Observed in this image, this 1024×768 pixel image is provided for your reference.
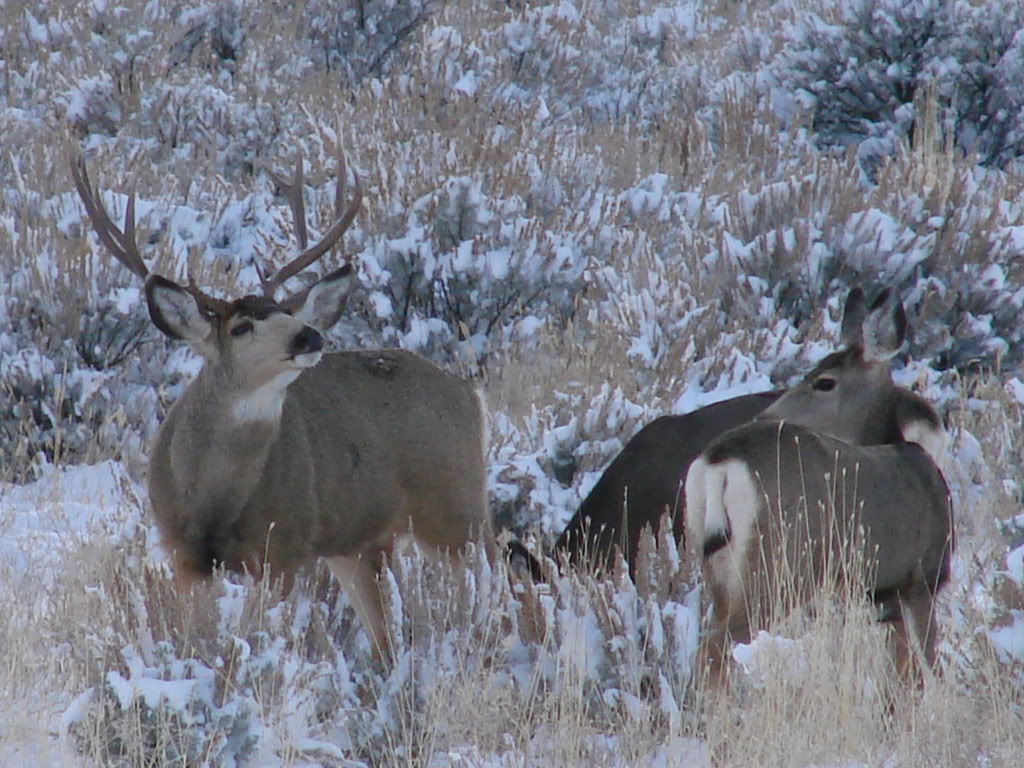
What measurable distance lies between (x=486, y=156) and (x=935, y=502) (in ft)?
17.3

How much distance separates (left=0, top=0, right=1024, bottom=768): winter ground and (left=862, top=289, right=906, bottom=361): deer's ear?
47cm

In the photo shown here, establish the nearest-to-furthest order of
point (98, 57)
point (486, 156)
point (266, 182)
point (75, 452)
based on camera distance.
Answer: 1. point (75, 452)
2. point (486, 156)
3. point (266, 182)
4. point (98, 57)

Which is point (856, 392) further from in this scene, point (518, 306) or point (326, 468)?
point (518, 306)

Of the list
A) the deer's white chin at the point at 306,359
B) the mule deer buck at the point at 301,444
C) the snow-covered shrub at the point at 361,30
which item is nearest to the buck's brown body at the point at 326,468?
the mule deer buck at the point at 301,444

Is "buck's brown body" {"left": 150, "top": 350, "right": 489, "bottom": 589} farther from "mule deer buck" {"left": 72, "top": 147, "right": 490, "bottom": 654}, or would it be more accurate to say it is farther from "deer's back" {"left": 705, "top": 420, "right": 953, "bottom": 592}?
"deer's back" {"left": 705, "top": 420, "right": 953, "bottom": 592}

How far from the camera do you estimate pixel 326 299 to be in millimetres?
6297

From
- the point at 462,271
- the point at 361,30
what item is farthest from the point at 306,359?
the point at 361,30

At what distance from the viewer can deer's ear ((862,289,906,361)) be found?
6.18 metres

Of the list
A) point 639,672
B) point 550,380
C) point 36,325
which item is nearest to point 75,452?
point 36,325

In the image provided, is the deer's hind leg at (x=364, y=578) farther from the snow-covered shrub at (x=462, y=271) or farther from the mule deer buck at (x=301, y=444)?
the snow-covered shrub at (x=462, y=271)

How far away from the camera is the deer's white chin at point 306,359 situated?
5.52 metres

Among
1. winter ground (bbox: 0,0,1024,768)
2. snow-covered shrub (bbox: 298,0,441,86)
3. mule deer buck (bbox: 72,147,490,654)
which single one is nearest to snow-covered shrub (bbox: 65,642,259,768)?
winter ground (bbox: 0,0,1024,768)

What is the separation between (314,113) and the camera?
505 inches

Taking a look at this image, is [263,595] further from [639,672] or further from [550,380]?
[550,380]
